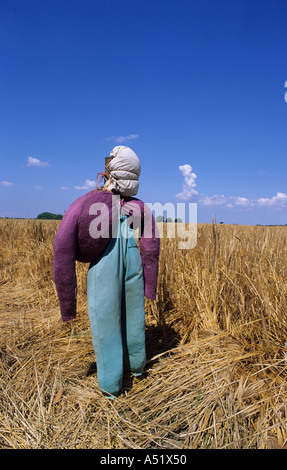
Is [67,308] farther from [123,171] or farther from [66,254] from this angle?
[123,171]

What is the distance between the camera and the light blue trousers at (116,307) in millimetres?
1609

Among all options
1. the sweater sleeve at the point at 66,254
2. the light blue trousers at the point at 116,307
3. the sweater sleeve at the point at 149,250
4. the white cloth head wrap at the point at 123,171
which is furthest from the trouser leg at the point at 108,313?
the white cloth head wrap at the point at 123,171

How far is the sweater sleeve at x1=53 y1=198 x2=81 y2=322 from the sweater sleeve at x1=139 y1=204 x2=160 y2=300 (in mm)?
474

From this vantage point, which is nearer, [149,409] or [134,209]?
[149,409]

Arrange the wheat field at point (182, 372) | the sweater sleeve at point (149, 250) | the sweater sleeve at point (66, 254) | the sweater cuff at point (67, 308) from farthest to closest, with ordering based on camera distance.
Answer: the sweater sleeve at point (149, 250) → the sweater cuff at point (67, 308) → the sweater sleeve at point (66, 254) → the wheat field at point (182, 372)

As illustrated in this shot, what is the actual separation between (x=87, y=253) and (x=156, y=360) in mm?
1031

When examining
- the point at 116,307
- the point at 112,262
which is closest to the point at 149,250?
the point at 112,262

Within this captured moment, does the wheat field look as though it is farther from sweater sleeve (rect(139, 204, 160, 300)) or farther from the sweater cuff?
sweater sleeve (rect(139, 204, 160, 300))

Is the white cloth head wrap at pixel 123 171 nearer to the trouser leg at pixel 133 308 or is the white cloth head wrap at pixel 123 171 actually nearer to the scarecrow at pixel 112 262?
the scarecrow at pixel 112 262

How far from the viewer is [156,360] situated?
2043mm

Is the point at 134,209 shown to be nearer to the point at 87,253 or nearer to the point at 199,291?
the point at 87,253

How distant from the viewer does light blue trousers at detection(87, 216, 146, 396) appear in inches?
63.4

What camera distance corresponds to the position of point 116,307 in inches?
64.3
